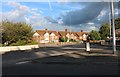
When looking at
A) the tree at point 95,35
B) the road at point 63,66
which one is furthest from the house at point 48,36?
the road at point 63,66

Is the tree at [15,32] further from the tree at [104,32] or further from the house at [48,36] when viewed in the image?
the house at [48,36]

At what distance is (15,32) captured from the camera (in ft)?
180

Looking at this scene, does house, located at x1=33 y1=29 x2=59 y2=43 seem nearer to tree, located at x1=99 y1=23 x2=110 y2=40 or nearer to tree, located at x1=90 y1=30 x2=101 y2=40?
tree, located at x1=90 y1=30 x2=101 y2=40

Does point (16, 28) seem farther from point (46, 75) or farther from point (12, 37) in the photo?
point (46, 75)

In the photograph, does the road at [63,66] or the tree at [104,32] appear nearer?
the road at [63,66]

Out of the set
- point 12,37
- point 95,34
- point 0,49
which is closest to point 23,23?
point 12,37

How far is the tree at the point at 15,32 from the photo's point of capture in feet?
176

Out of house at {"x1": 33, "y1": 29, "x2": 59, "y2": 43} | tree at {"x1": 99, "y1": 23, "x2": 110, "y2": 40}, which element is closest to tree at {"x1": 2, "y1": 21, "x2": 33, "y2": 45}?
tree at {"x1": 99, "y1": 23, "x2": 110, "y2": 40}

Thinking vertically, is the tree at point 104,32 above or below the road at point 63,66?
above

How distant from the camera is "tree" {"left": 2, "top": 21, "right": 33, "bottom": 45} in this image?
53531 mm

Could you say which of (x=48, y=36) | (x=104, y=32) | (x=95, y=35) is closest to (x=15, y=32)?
(x=104, y=32)

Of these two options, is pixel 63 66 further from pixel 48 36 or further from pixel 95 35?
pixel 48 36

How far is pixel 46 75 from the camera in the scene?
480 inches

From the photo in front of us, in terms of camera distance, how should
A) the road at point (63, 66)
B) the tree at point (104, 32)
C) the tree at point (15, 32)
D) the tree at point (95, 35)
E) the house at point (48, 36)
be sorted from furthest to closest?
the house at point (48, 36)
the tree at point (95, 35)
the tree at point (104, 32)
the tree at point (15, 32)
the road at point (63, 66)
